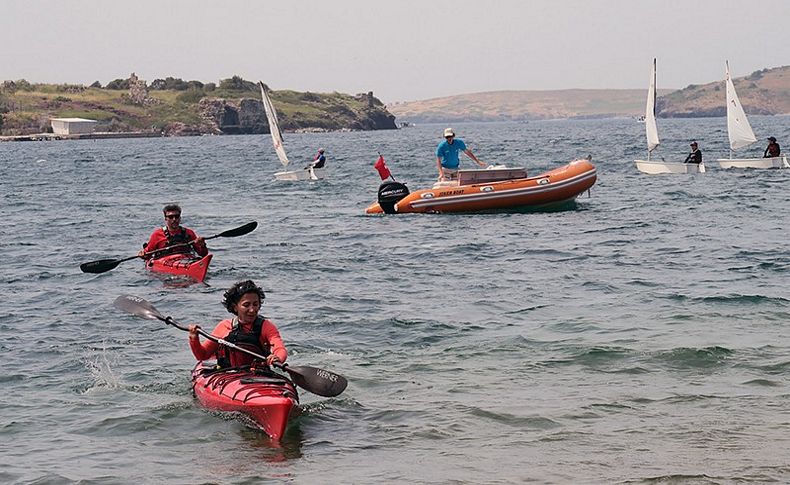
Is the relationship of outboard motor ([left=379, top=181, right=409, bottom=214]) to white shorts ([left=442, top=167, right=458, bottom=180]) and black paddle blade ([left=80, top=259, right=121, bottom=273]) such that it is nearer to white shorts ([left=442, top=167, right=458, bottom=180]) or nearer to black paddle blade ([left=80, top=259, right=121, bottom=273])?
white shorts ([left=442, top=167, right=458, bottom=180])

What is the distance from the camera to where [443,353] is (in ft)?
43.8

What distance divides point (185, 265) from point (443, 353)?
7448mm

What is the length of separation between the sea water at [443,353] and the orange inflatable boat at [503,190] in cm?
65

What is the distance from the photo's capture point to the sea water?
375 inches

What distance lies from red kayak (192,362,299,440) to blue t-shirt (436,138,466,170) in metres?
18.0

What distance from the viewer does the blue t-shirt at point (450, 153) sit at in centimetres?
2869

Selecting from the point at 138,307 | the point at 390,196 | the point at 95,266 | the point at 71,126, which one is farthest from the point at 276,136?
the point at 71,126

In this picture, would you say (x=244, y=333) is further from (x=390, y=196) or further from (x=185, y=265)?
(x=390, y=196)

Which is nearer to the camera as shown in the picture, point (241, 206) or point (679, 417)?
point (679, 417)

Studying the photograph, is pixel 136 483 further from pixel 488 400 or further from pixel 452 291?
pixel 452 291

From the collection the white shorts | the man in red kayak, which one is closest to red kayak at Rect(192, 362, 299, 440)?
the man in red kayak

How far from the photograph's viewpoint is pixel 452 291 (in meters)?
17.7

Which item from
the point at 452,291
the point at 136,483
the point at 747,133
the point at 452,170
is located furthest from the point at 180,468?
the point at 747,133

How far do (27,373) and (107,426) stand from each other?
2.56m
